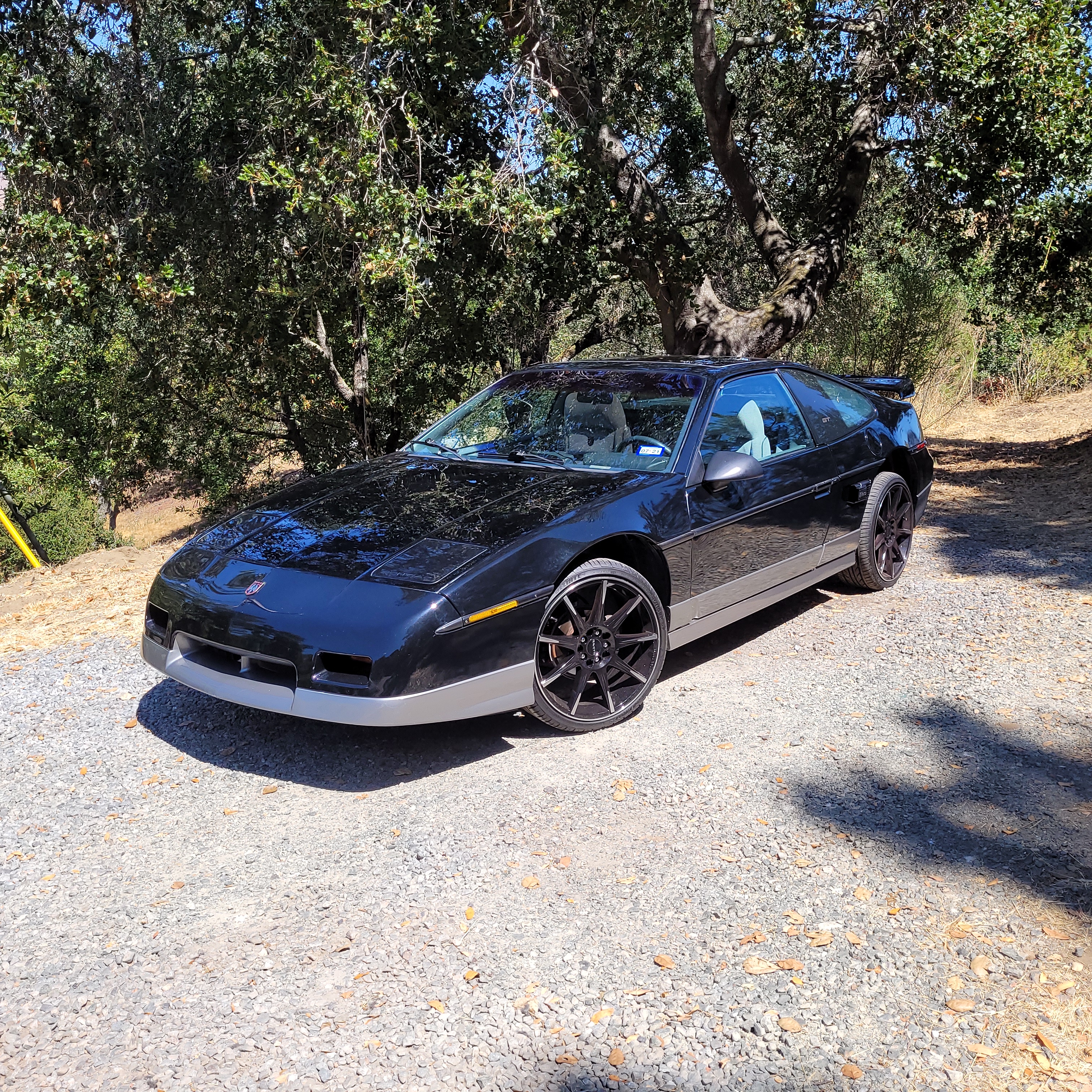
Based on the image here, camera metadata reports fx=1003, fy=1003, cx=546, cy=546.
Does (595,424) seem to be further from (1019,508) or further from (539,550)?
(1019,508)

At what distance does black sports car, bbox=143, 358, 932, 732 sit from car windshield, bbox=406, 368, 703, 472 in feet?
0.04

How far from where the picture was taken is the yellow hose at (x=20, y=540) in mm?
10586

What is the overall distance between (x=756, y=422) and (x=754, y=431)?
70mm

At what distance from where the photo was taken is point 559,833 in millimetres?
3531

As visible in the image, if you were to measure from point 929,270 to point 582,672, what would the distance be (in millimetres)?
15702

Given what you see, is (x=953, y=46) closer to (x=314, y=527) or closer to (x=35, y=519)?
(x=314, y=527)

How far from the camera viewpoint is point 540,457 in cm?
502

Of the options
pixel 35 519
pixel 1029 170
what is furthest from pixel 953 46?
pixel 35 519

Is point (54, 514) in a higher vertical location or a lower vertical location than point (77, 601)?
lower

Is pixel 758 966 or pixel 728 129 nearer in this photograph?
pixel 758 966

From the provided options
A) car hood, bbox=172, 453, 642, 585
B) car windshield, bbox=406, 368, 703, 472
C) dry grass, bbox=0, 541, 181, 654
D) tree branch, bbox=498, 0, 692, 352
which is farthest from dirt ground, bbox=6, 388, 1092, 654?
tree branch, bbox=498, 0, 692, 352

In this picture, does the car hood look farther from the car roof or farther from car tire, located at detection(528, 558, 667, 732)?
the car roof

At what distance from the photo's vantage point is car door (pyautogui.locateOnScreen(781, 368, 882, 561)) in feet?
18.6

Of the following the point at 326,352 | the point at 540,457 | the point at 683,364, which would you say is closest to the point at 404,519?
the point at 540,457
